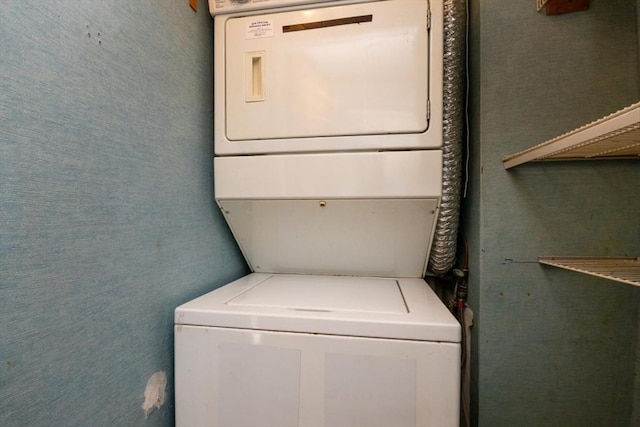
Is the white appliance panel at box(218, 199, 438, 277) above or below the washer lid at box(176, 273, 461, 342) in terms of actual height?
above

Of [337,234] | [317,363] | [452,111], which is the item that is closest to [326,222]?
[337,234]

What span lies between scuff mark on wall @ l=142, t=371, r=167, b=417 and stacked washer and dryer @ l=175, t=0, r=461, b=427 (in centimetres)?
8

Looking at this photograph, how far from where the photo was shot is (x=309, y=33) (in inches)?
40.5

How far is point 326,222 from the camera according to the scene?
1145 millimetres

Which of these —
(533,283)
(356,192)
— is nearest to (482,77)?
(356,192)

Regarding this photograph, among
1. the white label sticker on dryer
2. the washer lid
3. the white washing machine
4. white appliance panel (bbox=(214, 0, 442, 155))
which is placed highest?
the white label sticker on dryer

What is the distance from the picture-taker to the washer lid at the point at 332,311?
2.41 feet

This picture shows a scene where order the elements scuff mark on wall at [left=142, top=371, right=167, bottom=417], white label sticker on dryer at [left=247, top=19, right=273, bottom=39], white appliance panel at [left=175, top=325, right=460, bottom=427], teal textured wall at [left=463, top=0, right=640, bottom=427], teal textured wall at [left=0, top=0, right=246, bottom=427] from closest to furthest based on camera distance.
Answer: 1. teal textured wall at [left=0, top=0, right=246, bottom=427]
2. white appliance panel at [left=175, top=325, right=460, bottom=427]
3. scuff mark on wall at [left=142, top=371, right=167, bottom=417]
4. teal textured wall at [left=463, top=0, right=640, bottom=427]
5. white label sticker on dryer at [left=247, top=19, right=273, bottom=39]

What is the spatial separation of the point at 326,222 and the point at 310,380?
57 cm

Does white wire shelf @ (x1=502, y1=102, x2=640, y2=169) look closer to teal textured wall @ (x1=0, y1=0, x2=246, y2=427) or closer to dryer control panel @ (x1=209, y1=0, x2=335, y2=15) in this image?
dryer control panel @ (x1=209, y1=0, x2=335, y2=15)

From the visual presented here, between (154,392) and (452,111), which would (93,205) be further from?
(452,111)

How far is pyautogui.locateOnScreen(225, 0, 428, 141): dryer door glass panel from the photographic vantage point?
3.18ft

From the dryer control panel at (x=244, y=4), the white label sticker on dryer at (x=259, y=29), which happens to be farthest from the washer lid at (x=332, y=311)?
the dryer control panel at (x=244, y=4)

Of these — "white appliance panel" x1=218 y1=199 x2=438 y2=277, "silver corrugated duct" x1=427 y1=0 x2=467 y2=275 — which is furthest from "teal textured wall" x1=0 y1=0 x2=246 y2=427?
"silver corrugated duct" x1=427 y1=0 x2=467 y2=275
